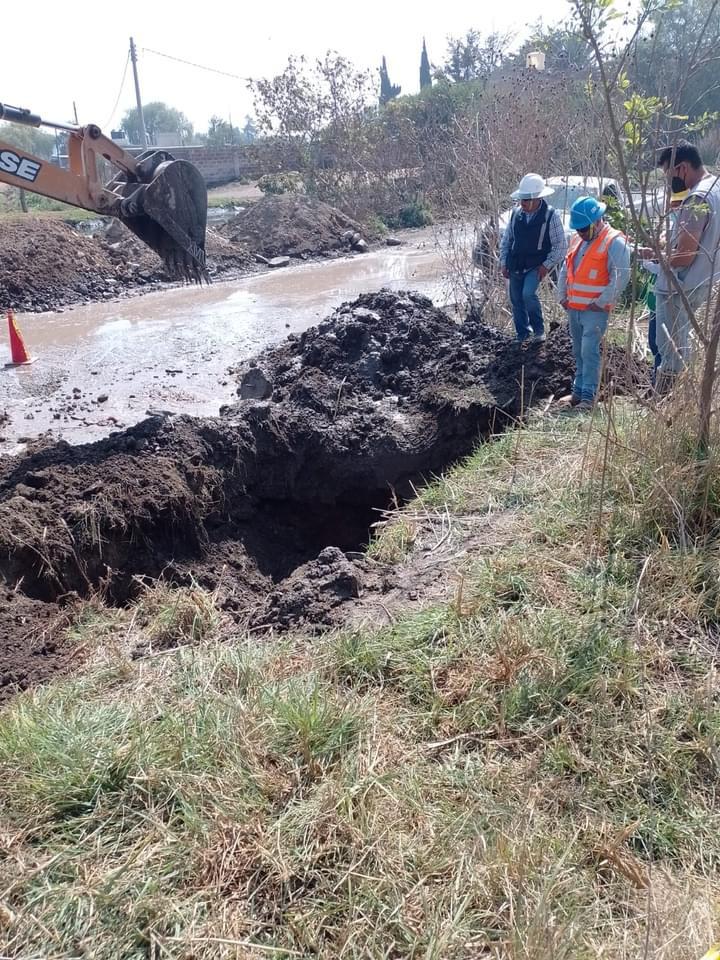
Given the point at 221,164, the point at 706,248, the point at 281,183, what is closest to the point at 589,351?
the point at 706,248

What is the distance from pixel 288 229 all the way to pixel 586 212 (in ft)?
59.9

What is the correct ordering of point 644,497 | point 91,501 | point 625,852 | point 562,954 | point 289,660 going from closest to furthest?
point 562,954 → point 625,852 → point 289,660 → point 644,497 → point 91,501

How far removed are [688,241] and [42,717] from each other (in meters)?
5.06

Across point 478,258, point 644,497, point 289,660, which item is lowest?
point 289,660

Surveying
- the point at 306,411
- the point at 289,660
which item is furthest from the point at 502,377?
the point at 289,660

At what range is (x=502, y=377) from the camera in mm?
7453

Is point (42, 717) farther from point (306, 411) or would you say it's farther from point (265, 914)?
point (306, 411)

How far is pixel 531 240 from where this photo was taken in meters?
7.98

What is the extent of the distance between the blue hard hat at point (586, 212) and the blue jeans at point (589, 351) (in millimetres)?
707

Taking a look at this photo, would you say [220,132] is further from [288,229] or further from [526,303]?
[526,303]

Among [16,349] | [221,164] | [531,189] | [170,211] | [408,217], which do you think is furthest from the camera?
[221,164]

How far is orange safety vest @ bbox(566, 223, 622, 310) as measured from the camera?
6.57 metres

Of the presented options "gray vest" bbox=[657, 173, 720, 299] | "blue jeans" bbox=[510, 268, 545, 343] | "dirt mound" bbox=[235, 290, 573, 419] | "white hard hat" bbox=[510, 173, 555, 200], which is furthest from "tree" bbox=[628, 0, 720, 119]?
"blue jeans" bbox=[510, 268, 545, 343]

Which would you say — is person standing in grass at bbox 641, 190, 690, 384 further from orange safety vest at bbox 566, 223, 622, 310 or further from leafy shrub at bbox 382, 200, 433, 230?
leafy shrub at bbox 382, 200, 433, 230
